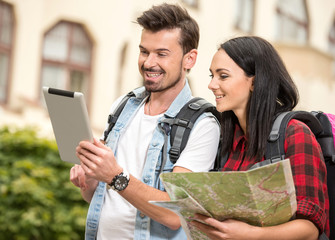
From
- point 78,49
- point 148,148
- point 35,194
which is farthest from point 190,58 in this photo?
point 78,49

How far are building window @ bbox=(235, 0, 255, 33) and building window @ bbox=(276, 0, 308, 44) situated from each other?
3.22 feet

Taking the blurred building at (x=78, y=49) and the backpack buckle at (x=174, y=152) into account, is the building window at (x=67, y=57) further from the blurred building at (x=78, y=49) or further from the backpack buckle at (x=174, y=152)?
the backpack buckle at (x=174, y=152)

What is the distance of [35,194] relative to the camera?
601cm

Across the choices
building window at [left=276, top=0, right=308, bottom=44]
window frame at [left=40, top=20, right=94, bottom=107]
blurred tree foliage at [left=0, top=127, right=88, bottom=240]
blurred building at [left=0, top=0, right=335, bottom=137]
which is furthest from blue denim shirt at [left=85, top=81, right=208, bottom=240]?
building window at [left=276, top=0, right=308, bottom=44]

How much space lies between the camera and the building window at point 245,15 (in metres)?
12.0

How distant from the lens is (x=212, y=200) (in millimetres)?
1743

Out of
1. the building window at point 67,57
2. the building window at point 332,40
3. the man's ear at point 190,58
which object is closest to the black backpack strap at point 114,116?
the man's ear at point 190,58

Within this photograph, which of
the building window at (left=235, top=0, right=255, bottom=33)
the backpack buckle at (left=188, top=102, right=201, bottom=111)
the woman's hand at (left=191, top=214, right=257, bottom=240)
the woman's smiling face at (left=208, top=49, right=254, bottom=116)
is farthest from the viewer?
the building window at (left=235, top=0, right=255, bottom=33)

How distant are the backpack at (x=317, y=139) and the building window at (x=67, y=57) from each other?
22.5 ft

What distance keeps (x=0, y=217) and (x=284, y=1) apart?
934 centimetres

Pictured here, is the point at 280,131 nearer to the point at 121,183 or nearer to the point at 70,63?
the point at 121,183

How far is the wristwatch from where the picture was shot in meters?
2.11

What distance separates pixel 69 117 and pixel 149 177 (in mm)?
397

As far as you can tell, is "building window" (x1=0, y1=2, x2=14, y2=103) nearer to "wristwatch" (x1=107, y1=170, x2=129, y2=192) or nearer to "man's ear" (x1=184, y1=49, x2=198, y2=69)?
"man's ear" (x1=184, y1=49, x2=198, y2=69)
